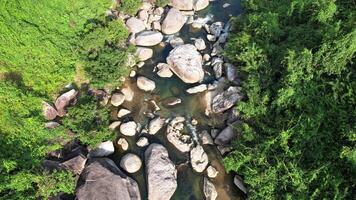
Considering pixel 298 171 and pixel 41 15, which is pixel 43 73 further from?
pixel 298 171

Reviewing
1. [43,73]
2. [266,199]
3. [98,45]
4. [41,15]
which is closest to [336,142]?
[266,199]

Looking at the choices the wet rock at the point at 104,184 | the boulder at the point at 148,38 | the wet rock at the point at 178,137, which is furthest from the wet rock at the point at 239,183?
the boulder at the point at 148,38

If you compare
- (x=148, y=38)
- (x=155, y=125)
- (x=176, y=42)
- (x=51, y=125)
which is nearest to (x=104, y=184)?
(x=51, y=125)

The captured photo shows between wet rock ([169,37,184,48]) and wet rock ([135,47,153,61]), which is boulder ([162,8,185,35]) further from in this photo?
wet rock ([135,47,153,61])

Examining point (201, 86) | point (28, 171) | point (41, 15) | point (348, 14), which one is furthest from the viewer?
point (201, 86)

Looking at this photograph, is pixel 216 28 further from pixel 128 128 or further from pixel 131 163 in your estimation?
pixel 131 163

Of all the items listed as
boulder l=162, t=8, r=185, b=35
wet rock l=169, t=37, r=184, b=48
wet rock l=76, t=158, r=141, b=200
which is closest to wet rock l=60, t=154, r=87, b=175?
wet rock l=76, t=158, r=141, b=200
